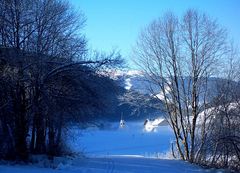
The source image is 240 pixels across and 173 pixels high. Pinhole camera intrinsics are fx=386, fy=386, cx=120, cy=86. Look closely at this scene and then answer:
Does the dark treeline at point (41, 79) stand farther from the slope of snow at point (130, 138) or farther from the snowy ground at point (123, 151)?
the slope of snow at point (130, 138)

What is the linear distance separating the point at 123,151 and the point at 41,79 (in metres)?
30.2

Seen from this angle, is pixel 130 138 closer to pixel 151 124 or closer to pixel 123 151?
pixel 151 124

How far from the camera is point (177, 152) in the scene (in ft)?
108

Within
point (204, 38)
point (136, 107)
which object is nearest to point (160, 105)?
point (136, 107)

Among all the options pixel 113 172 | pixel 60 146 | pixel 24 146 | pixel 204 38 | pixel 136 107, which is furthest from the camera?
pixel 136 107

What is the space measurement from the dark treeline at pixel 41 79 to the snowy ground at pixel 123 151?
5.95 feet

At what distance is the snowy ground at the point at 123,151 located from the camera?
1705 cm

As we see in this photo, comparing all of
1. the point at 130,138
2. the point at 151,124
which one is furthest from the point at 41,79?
the point at 151,124

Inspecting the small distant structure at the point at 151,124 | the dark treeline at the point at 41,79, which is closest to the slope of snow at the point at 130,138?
the small distant structure at the point at 151,124

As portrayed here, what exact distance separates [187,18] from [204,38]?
201 cm

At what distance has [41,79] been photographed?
16812mm

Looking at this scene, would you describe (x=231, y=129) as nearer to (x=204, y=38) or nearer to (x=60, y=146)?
(x=204, y=38)

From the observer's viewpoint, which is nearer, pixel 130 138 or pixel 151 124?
pixel 130 138

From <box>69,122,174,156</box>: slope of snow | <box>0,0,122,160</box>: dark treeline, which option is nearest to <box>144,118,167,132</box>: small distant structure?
<box>69,122,174,156</box>: slope of snow
